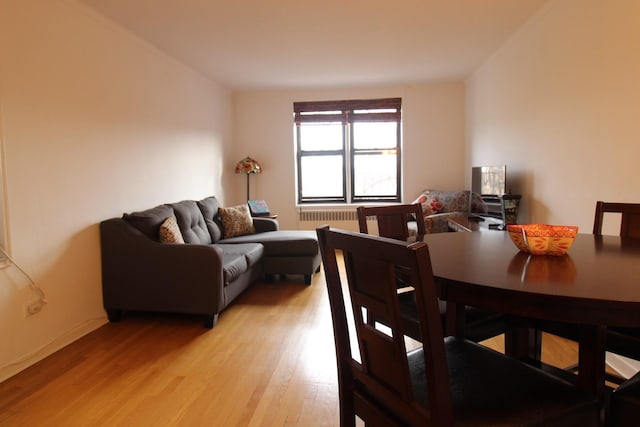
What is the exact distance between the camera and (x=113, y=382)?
2.19 metres

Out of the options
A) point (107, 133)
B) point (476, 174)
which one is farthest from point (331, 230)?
point (476, 174)

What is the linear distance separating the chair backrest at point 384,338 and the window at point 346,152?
203 inches

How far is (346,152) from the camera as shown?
6219mm

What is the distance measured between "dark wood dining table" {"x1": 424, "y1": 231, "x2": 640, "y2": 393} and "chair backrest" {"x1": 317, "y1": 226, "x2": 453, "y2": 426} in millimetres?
246

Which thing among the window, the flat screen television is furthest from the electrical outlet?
the window

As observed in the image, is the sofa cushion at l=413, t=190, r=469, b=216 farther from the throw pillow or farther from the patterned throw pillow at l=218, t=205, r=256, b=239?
the patterned throw pillow at l=218, t=205, r=256, b=239

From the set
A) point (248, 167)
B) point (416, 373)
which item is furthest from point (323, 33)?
point (416, 373)

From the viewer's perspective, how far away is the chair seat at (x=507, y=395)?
3.17 ft

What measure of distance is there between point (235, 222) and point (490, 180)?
285cm

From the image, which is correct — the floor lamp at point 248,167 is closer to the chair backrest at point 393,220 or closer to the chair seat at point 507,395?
the chair backrest at point 393,220

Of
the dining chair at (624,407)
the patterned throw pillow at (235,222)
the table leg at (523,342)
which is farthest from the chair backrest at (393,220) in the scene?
the patterned throw pillow at (235,222)

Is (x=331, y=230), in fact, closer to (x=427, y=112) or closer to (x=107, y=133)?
(x=107, y=133)

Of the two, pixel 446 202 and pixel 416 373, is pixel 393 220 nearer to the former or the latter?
pixel 416 373

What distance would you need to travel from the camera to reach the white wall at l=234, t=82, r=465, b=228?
19.1 ft
